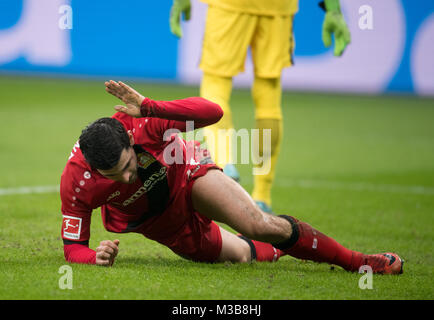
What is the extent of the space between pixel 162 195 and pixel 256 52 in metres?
2.31

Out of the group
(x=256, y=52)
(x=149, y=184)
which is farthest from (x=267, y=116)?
(x=149, y=184)

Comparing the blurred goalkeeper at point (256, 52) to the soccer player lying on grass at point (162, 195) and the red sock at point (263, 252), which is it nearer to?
the red sock at point (263, 252)

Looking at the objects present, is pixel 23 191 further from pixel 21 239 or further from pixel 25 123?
pixel 25 123

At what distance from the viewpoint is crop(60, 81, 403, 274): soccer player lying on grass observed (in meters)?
3.51

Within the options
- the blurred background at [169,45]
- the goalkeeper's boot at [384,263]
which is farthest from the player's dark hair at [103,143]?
the blurred background at [169,45]

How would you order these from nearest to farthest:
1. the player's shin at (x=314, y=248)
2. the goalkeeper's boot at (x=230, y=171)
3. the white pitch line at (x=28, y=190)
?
the player's shin at (x=314, y=248), the goalkeeper's boot at (x=230, y=171), the white pitch line at (x=28, y=190)

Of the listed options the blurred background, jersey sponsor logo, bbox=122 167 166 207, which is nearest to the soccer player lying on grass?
jersey sponsor logo, bbox=122 167 166 207

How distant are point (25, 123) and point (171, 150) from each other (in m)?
7.90

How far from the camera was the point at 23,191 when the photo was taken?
254 inches

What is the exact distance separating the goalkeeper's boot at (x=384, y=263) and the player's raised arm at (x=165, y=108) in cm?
108

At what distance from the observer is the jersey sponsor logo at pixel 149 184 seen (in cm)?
376

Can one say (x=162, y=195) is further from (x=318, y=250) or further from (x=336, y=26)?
(x=336, y=26)

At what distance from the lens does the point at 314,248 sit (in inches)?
152

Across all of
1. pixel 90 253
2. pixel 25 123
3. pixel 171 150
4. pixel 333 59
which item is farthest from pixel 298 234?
pixel 333 59
